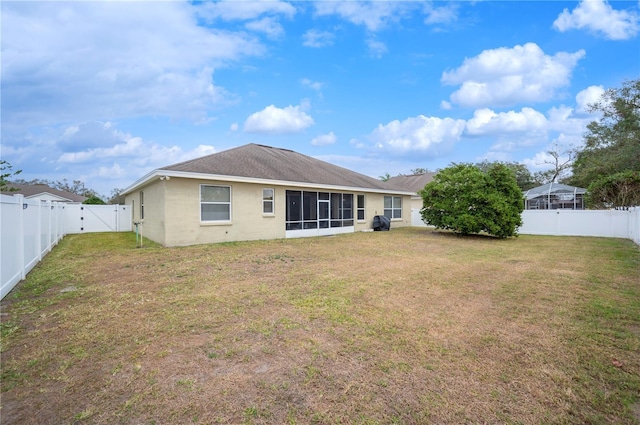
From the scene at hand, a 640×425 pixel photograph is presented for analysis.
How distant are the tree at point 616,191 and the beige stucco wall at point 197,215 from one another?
51.7 feet

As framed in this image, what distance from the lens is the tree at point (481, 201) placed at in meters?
15.0

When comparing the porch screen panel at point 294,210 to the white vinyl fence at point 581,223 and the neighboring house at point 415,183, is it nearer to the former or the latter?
the white vinyl fence at point 581,223

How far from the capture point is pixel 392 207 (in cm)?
2225

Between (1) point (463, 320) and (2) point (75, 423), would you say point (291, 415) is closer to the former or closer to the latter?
(2) point (75, 423)

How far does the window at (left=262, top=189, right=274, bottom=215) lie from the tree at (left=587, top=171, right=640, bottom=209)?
59.6 feet

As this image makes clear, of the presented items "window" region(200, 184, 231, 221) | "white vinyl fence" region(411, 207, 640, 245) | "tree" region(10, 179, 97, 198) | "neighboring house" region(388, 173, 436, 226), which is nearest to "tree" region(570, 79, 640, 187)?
"white vinyl fence" region(411, 207, 640, 245)

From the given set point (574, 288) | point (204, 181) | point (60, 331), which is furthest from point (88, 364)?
point (204, 181)

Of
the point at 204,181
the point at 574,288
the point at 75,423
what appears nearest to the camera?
the point at 75,423

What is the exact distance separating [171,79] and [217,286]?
39.7 feet

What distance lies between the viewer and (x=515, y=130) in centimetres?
2420

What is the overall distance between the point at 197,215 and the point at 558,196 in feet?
90.2

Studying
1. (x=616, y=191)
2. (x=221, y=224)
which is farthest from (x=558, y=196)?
(x=221, y=224)

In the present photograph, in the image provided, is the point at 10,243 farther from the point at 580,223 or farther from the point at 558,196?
the point at 558,196

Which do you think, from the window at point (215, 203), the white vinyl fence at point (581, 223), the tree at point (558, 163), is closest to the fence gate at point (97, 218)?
the window at point (215, 203)
